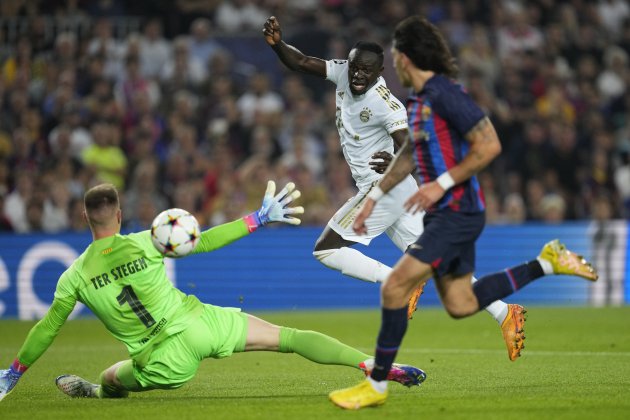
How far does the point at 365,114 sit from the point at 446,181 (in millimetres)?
2886

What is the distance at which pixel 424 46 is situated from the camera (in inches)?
290

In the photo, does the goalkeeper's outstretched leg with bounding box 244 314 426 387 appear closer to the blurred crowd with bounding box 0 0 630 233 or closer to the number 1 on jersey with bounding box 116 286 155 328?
the number 1 on jersey with bounding box 116 286 155 328

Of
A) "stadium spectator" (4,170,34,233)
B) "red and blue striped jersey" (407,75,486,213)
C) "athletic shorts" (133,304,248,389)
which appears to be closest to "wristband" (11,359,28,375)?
"athletic shorts" (133,304,248,389)

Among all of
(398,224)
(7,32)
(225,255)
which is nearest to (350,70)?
(398,224)

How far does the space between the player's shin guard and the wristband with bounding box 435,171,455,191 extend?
2.78 ft

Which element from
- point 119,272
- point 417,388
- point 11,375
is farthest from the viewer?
point 417,388

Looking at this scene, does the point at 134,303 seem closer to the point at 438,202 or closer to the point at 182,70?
the point at 438,202

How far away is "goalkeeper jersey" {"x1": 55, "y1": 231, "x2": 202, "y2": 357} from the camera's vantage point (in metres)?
7.58

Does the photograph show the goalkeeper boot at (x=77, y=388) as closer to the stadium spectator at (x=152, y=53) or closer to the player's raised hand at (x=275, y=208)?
the player's raised hand at (x=275, y=208)

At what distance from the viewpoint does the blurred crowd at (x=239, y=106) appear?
59.1 feet

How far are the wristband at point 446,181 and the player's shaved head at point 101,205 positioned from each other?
7.36 feet

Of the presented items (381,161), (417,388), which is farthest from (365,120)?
(417,388)

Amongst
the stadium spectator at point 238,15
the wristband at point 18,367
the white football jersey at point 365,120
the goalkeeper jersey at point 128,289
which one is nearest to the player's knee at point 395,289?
the goalkeeper jersey at point 128,289

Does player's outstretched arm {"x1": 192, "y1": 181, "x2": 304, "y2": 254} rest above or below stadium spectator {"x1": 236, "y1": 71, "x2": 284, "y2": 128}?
below
